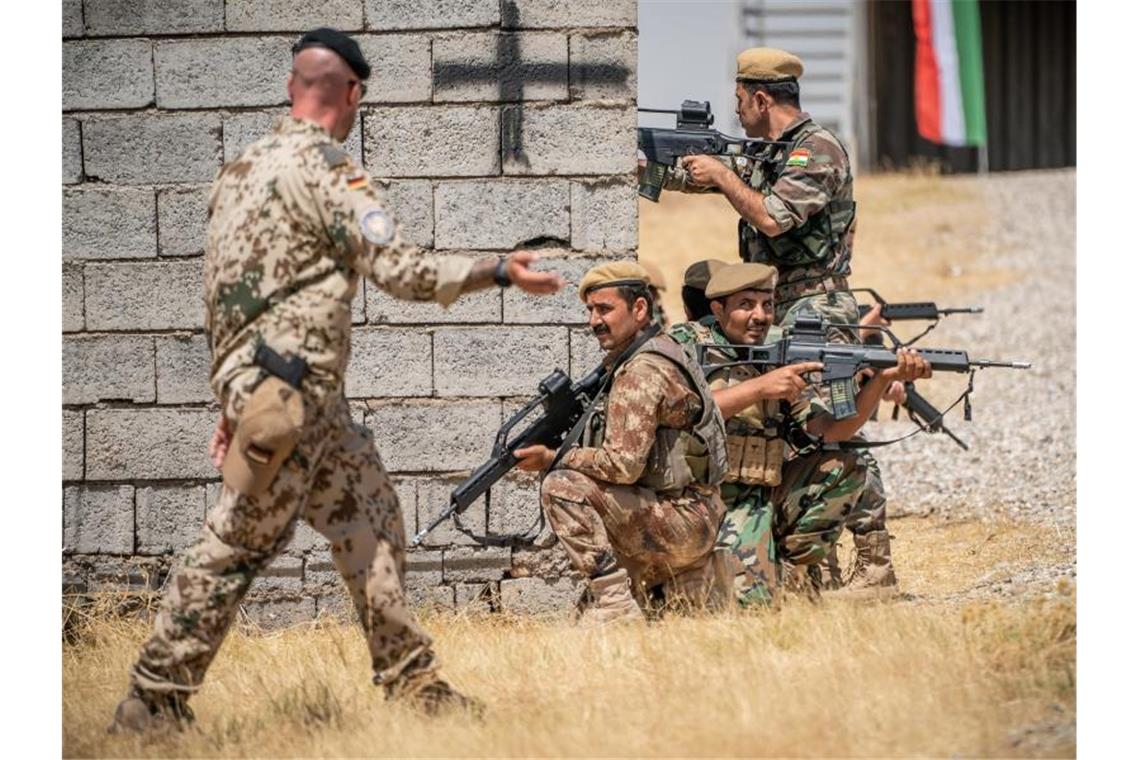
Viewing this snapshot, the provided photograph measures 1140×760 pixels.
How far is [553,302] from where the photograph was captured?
672cm

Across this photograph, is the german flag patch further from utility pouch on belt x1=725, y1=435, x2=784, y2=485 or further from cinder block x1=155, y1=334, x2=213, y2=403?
cinder block x1=155, y1=334, x2=213, y2=403

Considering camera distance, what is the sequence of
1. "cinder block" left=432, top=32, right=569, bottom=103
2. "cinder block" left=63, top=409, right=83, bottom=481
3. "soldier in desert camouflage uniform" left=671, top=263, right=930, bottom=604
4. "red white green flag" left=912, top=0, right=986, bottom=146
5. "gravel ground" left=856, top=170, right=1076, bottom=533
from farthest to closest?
"red white green flag" left=912, top=0, right=986, bottom=146
"gravel ground" left=856, top=170, right=1076, bottom=533
"cinder block" left=63, top=409, right=83, bottom=481
"cinder block" left=432, top=32, right=569, bottom=103
"soldier in desert camouflage uniform" left=671, top=263, right=930, bottom=604

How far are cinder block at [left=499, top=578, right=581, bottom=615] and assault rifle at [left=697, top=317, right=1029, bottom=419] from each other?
1071 mm

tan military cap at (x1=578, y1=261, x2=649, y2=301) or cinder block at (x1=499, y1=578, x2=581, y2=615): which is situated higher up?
tan military cap at (x1=578, y1=261, x2=649, y2=301)

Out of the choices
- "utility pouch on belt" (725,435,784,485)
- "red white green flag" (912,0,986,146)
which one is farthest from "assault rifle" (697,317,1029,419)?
"red white green flag" (912,0,986,146)

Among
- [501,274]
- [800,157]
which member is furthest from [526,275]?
[800,157]

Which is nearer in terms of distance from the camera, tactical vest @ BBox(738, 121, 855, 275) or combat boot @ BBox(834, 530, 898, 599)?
tactical vest @ BBox(738, 121, 855, 275)

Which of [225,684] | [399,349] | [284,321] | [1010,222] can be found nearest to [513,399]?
[399,349]

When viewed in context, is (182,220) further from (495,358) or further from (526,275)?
(526,275)

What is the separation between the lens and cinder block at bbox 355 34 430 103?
6.69 metres

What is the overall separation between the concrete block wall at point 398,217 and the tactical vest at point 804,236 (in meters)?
0.61

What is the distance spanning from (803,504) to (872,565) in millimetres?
517

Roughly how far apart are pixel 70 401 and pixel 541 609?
6.84 feet

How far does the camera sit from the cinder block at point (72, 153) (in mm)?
6797
